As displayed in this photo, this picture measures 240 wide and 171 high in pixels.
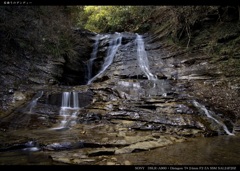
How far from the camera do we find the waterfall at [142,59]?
13.4 m

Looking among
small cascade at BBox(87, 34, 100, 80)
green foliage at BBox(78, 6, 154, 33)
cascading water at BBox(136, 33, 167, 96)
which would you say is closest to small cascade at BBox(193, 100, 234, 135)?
cascading water at BBox(136, 33, 167, 96)

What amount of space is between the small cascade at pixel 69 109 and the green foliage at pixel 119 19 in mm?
11700

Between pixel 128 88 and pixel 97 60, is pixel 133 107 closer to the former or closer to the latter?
pixel 128 88

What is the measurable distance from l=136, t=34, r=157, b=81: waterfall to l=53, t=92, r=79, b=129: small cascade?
437cm

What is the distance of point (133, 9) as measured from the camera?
917 inches

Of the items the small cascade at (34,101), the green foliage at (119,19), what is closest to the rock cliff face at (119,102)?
the small cascade at (34,101)

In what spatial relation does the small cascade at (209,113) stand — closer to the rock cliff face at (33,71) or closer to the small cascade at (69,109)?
the small cascade at (69,109)

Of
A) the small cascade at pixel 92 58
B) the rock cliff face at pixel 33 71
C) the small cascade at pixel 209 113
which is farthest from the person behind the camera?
the small cascade at pixel 92 58

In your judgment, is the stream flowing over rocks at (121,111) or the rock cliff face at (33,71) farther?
the rock cliff face at (33,71)

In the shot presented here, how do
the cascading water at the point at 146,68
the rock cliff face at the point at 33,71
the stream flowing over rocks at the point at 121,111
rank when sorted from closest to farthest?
the stream flowing over rocks at the point at 121,111, the rock cliff face at the point at 33,71, the cascading water at the point at 146,68

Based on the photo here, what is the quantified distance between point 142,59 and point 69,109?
6.57m

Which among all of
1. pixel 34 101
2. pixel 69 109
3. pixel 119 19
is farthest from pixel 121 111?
pixel 119 19
